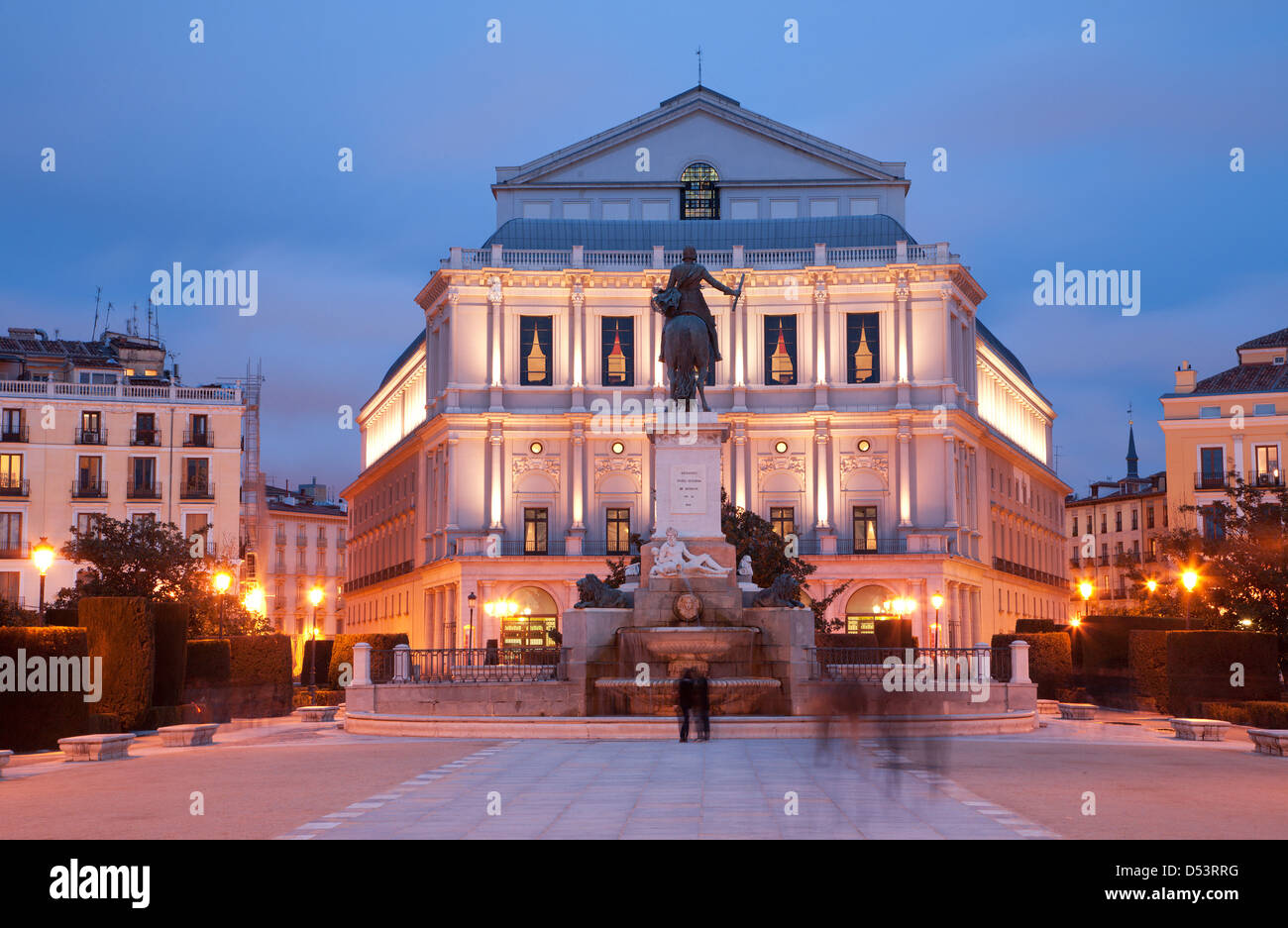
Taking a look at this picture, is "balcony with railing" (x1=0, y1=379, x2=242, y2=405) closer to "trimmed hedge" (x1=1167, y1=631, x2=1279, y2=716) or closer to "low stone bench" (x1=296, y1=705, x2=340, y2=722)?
"low stone bench" (x1=296, y1=705, x2=340, y2=722)

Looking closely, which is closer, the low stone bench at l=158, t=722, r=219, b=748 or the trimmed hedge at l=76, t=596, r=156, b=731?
the low stone bench at l=158, t=722, r=219, b=748

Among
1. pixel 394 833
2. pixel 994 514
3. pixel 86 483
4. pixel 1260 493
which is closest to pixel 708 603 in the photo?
pixel 394 833

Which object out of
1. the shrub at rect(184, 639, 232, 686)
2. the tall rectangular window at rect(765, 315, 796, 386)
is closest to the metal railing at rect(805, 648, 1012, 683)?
the shrub at rect(184, 639, 232, 686)

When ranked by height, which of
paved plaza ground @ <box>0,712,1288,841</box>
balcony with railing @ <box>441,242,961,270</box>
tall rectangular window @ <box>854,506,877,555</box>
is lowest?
paved plaza ground @ <box>0,712,1288,841</box>

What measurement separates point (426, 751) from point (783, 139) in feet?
240

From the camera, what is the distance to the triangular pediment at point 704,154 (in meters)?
94.6

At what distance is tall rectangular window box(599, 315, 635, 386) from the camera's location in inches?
3396

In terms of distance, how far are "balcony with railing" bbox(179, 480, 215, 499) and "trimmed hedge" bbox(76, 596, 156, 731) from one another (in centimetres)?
5215

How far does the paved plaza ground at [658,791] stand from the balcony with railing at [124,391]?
6185 cm

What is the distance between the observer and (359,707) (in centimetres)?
3419

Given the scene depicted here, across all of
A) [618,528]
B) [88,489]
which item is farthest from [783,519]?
[88,489]

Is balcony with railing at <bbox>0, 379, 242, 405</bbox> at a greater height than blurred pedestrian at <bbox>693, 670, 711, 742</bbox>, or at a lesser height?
greater

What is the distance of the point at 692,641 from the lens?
102 ft

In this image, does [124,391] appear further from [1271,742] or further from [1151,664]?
[1271,742]
